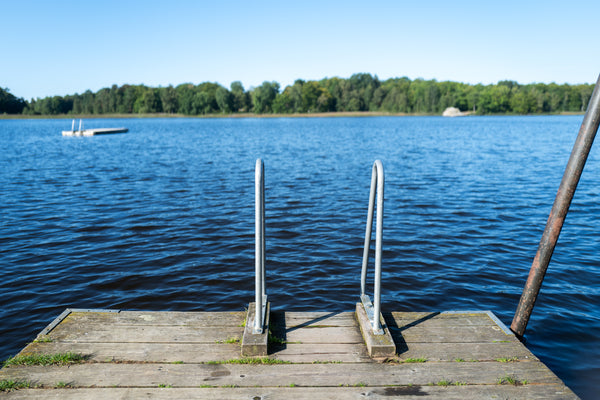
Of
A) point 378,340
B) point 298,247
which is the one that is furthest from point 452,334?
point 298,247

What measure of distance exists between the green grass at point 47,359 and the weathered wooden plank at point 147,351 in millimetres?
101

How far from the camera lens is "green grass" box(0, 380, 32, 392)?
3.69 metres

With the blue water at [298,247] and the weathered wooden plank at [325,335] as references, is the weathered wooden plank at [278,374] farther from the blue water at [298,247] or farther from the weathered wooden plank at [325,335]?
the blue water at [298,247]

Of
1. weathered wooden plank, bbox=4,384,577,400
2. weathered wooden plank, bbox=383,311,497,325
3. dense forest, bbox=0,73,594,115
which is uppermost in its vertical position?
dense forest, bbox=0,73,594,115

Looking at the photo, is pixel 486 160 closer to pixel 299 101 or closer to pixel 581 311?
pixel 581 311

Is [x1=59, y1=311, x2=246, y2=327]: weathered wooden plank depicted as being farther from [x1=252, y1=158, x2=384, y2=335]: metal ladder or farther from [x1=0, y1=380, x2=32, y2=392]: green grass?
[x1=0, y1=380, x2=32, y2=392]: green grass

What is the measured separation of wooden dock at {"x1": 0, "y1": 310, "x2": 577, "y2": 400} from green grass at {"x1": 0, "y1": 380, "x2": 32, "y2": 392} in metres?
0.02

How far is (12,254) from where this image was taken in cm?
1020

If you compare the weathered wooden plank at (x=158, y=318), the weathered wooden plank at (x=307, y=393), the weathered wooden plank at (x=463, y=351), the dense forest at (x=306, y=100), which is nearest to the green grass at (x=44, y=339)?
the weathered wooden plank at (x=158, y=318)

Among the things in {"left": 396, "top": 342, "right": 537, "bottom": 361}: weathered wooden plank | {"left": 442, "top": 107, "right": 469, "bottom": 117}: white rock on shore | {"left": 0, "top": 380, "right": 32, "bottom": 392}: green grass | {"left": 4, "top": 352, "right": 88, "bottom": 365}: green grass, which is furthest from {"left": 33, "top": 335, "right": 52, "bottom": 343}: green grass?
{"left": 442, "top": 107, "right": 469, "bottom": 117}: white rock on shore

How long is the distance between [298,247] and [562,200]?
6.73 meters

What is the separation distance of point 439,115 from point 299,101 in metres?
54.0

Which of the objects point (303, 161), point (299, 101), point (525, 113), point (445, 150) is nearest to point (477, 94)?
point (525, 113)

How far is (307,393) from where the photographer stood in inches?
145
